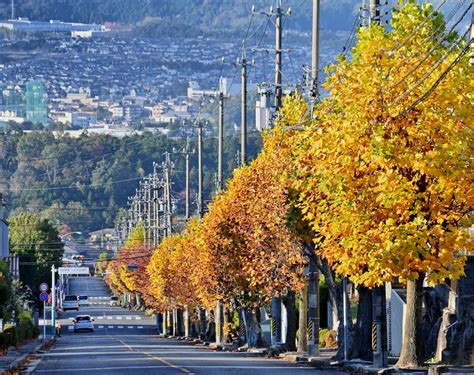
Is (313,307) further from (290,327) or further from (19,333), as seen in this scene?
(19,333)

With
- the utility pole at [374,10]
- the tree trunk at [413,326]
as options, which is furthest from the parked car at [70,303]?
the tree trunk at [413,326]

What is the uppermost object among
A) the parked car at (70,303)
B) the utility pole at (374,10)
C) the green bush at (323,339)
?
the utility pole at (374,10)

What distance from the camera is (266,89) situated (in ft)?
209

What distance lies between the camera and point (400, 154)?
36250 mm

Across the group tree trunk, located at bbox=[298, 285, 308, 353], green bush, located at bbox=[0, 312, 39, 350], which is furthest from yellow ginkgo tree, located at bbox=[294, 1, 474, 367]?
green bush, located at bbox=[0, 312, 39, 350]

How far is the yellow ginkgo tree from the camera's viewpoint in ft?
118

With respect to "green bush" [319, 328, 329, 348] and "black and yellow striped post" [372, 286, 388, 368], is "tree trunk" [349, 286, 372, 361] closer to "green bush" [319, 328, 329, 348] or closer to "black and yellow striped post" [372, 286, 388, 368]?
"black and yellow striped post" [372, 286, 388, 368]

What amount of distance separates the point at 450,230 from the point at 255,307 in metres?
28.2

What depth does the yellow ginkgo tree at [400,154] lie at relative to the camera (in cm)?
3603

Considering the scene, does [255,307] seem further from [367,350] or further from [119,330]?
[119,330]

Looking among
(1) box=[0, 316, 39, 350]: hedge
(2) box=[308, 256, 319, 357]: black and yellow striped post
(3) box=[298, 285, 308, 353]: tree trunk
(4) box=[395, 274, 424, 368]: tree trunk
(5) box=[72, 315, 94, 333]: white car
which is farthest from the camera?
(5) box=[72, 315, 94, 333]: white car

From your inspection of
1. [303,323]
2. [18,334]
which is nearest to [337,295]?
[303,323]

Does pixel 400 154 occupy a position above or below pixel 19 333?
above

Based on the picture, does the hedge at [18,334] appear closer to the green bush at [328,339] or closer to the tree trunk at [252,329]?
the tree trunk at [252,329]
